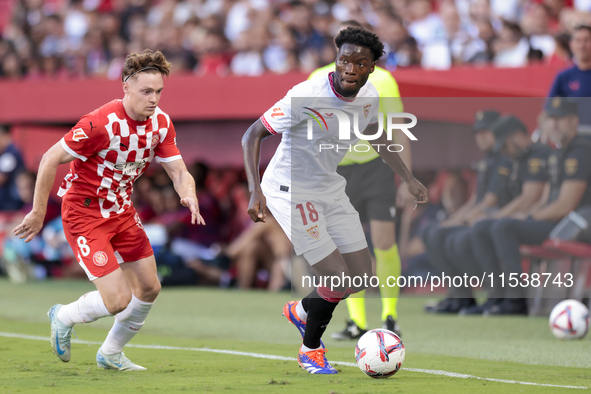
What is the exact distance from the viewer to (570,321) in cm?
686

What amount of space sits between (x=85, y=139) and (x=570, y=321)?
4.44m

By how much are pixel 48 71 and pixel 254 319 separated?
8.61 metres

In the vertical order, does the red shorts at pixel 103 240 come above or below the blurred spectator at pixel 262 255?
above

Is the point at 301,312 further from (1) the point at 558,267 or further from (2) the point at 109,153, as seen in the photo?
(1) the point at 558,267

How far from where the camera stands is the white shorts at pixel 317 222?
5.05 meters

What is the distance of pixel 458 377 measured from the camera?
490 centimetres

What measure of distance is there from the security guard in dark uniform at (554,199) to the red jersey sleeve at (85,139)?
5.11 meters

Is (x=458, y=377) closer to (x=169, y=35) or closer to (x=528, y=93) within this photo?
(x=528, y=93)

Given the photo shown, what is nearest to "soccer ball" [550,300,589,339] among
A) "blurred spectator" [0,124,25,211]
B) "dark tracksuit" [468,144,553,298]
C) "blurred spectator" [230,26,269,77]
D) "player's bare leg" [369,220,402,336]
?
"player's bare leg" [369,220,402,336]

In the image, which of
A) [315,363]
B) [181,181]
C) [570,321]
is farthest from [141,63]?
[570,321]

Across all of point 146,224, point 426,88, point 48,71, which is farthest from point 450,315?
point 48,71

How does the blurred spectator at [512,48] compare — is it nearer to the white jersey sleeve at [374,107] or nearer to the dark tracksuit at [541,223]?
the dark tracksuit at [541,223]

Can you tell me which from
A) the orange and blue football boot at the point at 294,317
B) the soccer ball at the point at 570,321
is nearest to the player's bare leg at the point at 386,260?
the soccer ball at the point at 570,321

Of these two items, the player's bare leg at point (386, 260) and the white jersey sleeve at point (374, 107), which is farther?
the player's bare leg at point (386, 260)
